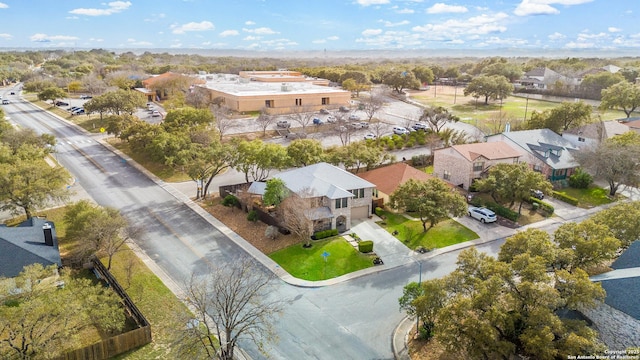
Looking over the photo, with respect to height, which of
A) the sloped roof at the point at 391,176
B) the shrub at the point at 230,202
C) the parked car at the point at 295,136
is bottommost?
the shrub at the point at 230,202

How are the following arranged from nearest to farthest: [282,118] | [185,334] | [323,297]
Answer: [185,334] < [323,297] < [282,118]

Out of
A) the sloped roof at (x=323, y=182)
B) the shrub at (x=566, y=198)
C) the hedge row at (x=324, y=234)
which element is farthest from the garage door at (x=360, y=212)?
the shrub at (x=566, y=198)

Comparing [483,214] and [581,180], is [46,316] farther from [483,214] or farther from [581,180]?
[581,180]

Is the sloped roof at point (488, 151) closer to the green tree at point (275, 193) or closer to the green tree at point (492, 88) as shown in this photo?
the green tree at point (275, 193)

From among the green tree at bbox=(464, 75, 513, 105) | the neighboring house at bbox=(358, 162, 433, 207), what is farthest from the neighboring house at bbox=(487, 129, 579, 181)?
the green tree at bbox=(464, 75, 513, 105)

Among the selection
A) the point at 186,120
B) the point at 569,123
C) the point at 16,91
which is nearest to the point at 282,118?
the point at 186,120

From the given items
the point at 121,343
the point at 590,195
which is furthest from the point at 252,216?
the point at 590,195

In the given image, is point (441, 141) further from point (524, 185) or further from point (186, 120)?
point (186, 120)
